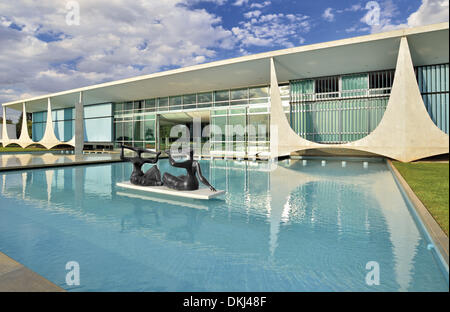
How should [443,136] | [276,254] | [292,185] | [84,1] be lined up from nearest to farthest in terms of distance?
[276,254] → [84,1] → [292,185] → [443,136]

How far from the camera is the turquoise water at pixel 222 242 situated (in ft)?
9.22

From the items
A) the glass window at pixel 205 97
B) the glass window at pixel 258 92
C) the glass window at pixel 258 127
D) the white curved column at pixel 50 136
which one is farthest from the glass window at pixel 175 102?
the white curved column at pixel 50 136

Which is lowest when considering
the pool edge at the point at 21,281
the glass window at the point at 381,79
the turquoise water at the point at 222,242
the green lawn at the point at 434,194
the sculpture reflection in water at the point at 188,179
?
the turquoise water at the point at 222,242

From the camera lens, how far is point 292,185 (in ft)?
29.2

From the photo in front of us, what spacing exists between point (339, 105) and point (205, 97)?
1155cm

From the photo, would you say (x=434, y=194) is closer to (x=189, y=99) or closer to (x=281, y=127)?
(x=281, y=127)

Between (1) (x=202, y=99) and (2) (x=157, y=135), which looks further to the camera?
(2) (x=157, y=135)

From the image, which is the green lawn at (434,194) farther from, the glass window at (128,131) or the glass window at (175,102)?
the glass window at (128,131)

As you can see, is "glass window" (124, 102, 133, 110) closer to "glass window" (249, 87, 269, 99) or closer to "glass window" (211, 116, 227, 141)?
"glass window" (211, 116, 227, 141)

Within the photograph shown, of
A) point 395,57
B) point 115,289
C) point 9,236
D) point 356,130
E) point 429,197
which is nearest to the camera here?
point 115,289

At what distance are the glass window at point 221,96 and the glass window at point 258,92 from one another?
7.33 feet

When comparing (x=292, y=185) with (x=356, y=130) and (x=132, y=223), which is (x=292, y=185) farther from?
(x=356, y=130)

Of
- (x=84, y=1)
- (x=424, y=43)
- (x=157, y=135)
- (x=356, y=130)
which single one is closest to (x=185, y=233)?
(x=84, y=1)

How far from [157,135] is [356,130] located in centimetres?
1828
